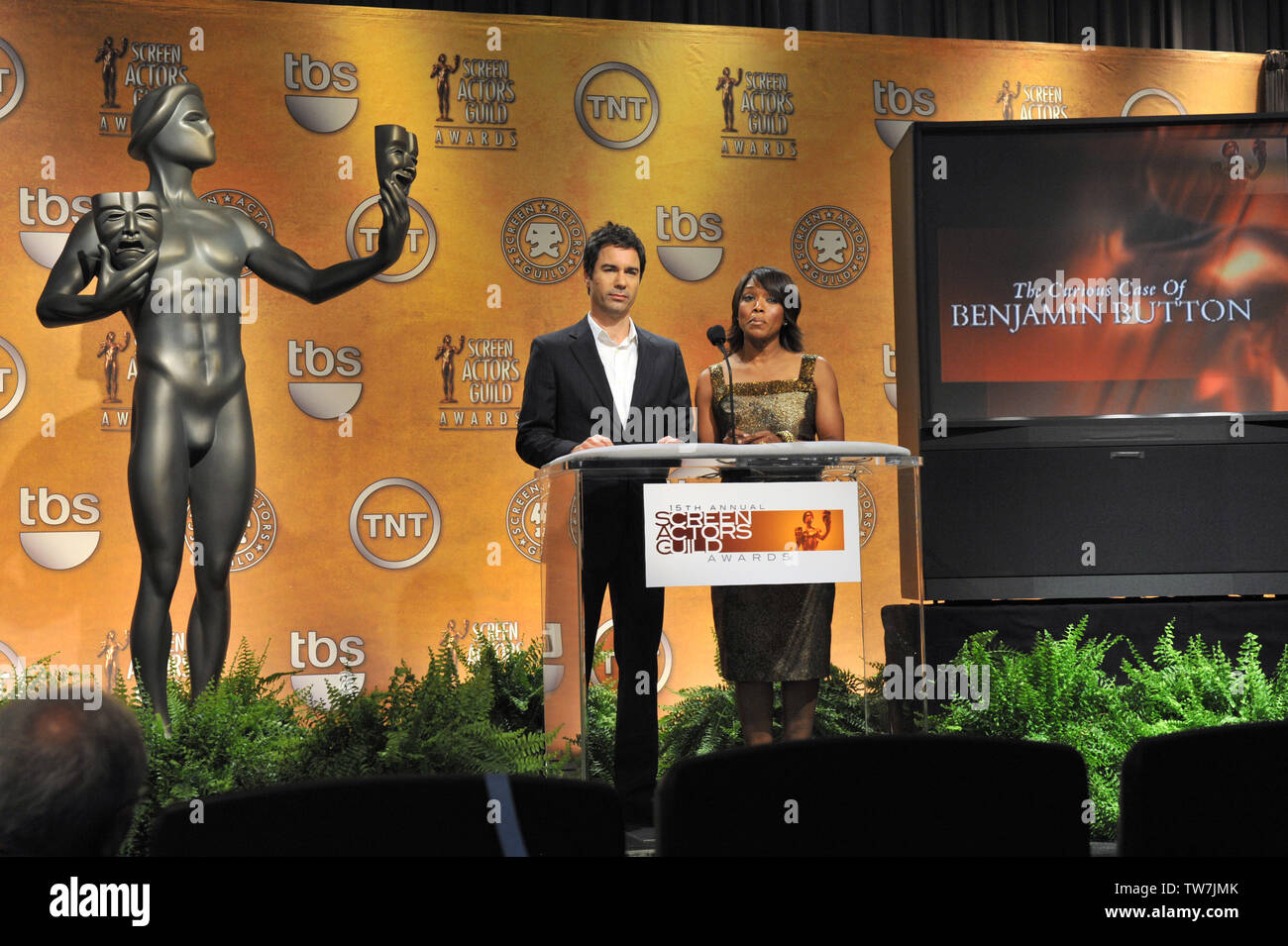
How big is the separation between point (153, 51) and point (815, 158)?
8.58 feet

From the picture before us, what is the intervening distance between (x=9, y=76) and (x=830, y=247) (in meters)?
3.22

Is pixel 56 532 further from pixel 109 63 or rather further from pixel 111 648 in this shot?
pixel 109 63

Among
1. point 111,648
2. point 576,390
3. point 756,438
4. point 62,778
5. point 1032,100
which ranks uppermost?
point 1032,100

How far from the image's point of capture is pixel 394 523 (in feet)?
14.5

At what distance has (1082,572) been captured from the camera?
12.2 ft

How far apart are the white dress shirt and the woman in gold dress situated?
213 mm

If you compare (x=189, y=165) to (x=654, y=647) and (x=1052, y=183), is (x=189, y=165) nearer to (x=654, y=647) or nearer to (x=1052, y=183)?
(x=654, y=647)

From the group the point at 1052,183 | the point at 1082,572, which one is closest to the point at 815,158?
the point at 1052,183

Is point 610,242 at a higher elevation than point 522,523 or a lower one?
higher

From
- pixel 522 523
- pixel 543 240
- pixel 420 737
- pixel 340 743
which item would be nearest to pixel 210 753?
pixel 340 743

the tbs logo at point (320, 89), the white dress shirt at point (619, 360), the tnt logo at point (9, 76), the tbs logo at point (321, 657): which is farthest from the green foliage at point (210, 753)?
the tnt logo at point (9, 76)

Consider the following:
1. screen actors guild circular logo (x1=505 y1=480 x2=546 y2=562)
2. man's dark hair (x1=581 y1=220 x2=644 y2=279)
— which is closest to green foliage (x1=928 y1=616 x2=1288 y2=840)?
man's dark hair (x1=581 y1=220 x2=644 y2=279)

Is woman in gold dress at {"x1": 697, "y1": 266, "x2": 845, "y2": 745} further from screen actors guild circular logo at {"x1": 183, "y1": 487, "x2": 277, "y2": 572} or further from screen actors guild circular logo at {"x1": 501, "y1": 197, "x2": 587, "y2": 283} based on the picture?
screen actors guild circular logo at {"x1": 183, "y1": 487, "x2": 277, "y2": 572}

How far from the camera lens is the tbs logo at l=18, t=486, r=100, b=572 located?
4.16 meters
